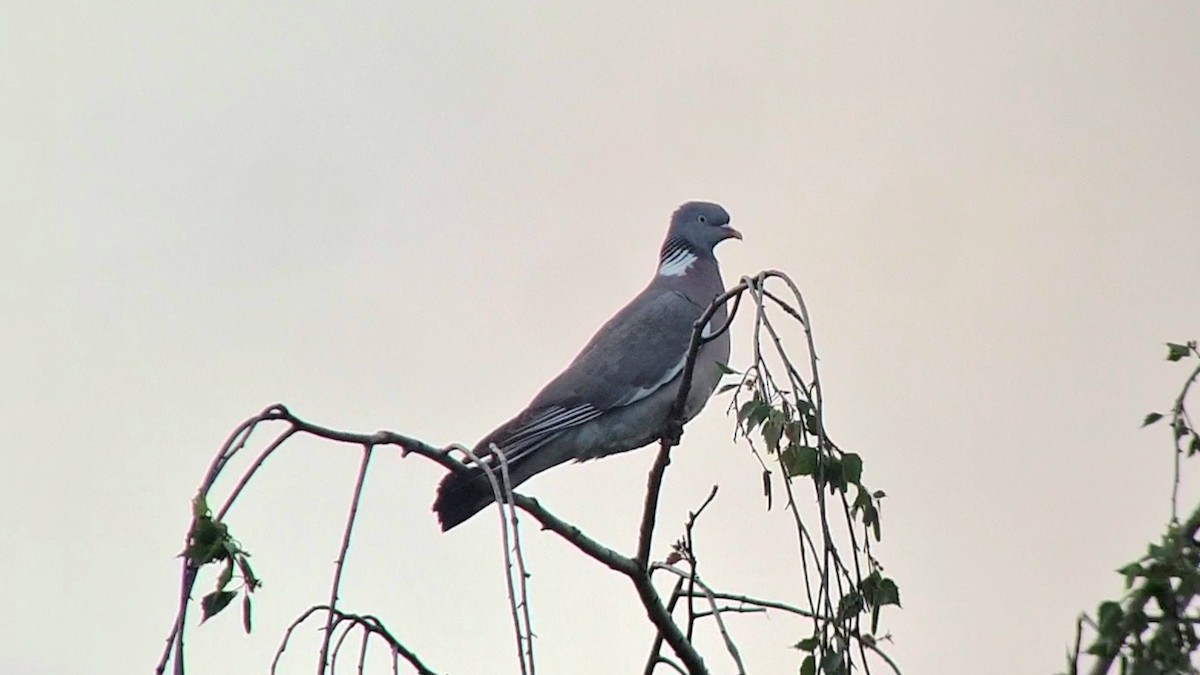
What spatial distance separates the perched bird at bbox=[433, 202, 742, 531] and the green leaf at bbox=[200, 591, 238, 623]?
3165 millimetres

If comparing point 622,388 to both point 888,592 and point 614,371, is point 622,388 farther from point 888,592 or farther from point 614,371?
point 888,592

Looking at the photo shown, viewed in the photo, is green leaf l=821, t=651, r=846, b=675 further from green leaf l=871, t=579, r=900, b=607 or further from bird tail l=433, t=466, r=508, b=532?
bird tail l=433, t=466, r=508, b=532

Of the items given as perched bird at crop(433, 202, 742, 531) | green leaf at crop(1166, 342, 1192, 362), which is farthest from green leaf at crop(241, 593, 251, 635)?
perched bird at crop(433, 202, 742, 531)

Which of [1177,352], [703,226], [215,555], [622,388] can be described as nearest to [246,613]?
[215,555]

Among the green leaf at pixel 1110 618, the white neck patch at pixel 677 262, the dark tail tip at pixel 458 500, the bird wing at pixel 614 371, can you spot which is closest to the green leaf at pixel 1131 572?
the green leaf at pixel 1110 618

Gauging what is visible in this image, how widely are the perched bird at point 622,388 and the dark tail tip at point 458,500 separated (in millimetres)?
78

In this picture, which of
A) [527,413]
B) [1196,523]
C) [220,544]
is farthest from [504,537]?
[527,413]

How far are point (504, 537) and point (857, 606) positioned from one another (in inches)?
30.2

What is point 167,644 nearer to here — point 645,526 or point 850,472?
point 850,472

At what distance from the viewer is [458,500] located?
5.66 m

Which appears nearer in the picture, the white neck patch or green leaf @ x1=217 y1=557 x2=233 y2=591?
green leaf @ x1=217 y1=557 x2=233 y2=591

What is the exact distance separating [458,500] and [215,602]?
3.06 metres

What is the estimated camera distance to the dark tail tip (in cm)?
561

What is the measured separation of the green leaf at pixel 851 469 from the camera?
284 centimetres
